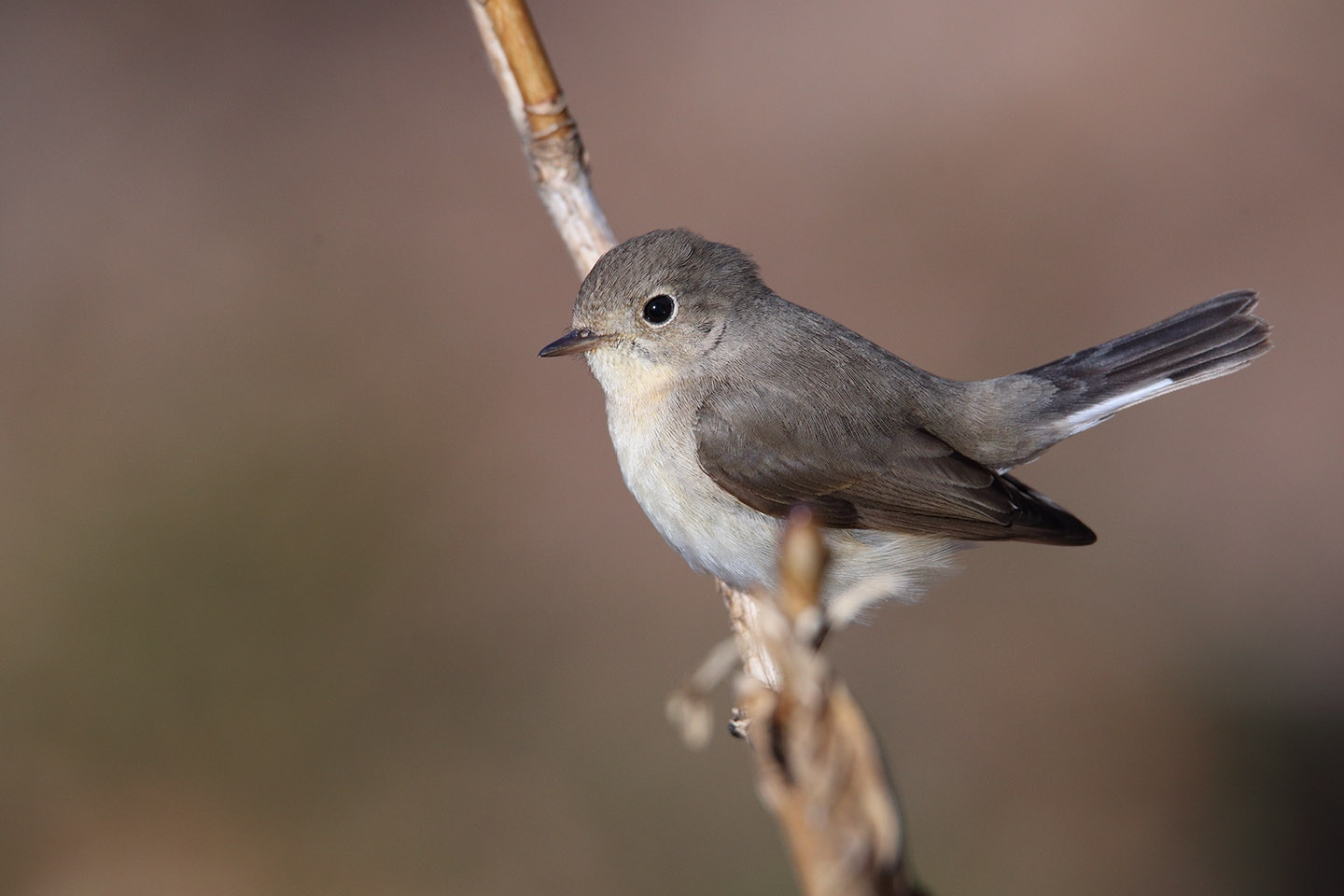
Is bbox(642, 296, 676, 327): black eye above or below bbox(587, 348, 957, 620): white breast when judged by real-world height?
above

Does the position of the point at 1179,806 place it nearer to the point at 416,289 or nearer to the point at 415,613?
the point at 415,613

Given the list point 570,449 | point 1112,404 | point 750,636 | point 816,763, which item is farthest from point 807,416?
point 570,449

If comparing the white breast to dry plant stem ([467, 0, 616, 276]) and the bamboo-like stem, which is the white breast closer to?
dry plant stem ([467, 0, 616, 276])

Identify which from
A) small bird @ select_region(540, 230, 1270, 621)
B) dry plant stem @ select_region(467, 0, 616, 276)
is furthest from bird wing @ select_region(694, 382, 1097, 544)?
dry plant stem @ select_region(467, 0, 616, 276)

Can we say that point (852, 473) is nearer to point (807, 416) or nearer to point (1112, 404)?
point (807, 416)

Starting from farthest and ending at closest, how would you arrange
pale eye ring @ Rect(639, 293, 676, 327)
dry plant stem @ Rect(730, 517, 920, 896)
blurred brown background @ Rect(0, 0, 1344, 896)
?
1. blurred brown background @ Rect(0, 0, 1344, 896)
2. pale eye ring @ Rect(639, 293, 676, 327)
3. dry plant stem @ Rect(730, 517, 920, 896)

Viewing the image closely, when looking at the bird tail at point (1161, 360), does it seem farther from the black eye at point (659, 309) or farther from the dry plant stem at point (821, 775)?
the dry plant stem at point (821, 775)

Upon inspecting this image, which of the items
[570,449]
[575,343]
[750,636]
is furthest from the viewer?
[570,449]
